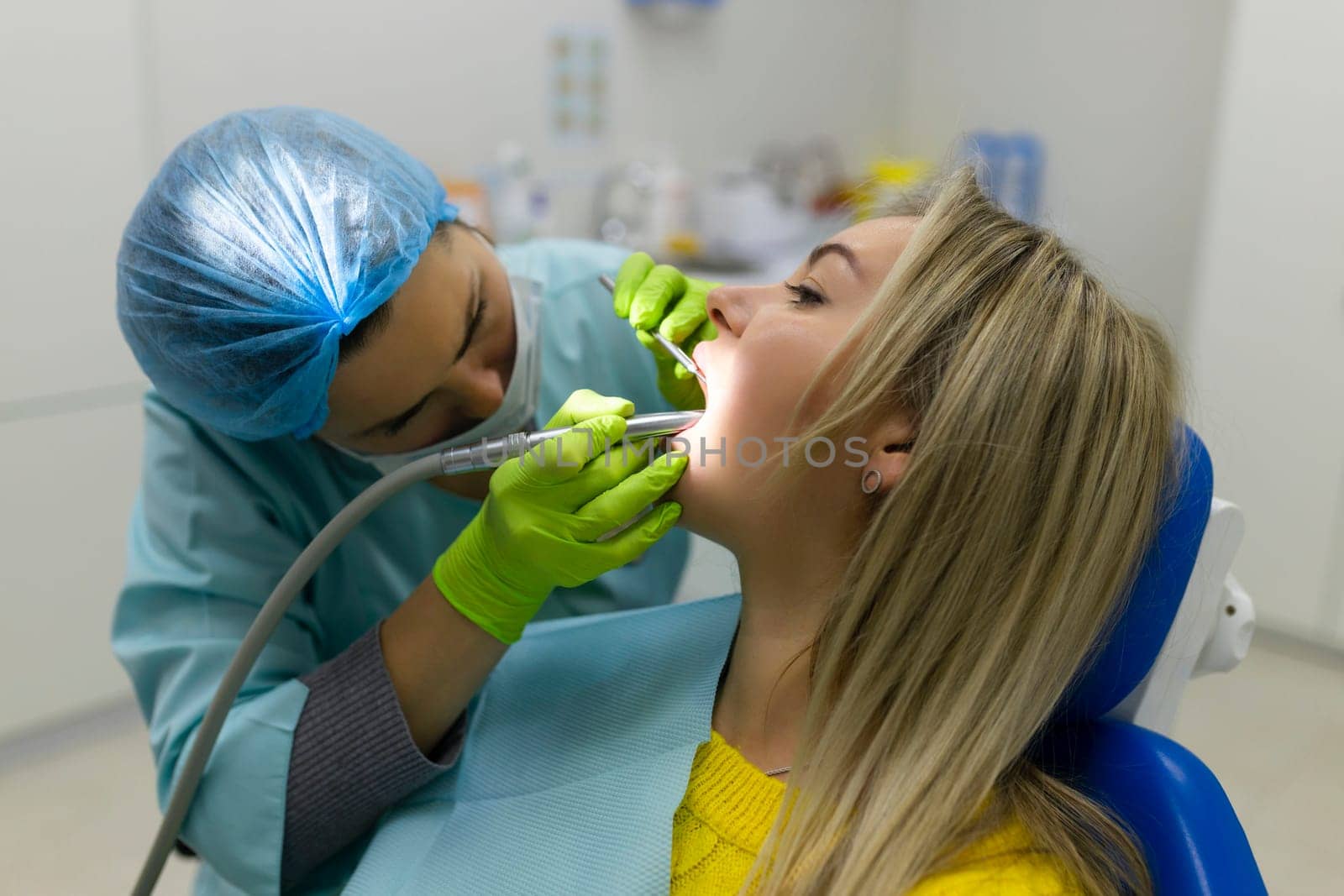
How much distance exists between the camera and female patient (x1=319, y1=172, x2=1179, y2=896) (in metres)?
0.90

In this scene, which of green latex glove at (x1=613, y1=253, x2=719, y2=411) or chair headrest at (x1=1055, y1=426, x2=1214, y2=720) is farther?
green latex glove at (x1=613, y1=253, x2=719, y2=411)

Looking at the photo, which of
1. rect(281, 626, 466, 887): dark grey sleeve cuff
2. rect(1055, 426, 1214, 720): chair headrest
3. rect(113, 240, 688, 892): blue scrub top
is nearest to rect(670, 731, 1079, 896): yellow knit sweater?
rect(1055, 426, 1214, 720): chair headrest

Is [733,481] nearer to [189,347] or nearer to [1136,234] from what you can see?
[189,347]

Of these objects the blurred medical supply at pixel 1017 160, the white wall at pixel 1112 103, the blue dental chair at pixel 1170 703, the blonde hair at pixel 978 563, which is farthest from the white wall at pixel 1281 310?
the blonde hair at pixel 978 563

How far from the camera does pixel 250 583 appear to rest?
1203mm

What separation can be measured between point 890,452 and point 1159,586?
261 millimetres

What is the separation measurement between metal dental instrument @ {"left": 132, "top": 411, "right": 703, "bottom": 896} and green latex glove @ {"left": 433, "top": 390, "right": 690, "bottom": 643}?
0.02 meters

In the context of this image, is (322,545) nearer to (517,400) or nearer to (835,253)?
(517,400)

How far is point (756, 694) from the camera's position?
107 centimetres

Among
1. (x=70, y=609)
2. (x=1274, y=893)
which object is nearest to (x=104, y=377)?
(x=70, y=609)

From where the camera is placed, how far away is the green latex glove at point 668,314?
1.26 m

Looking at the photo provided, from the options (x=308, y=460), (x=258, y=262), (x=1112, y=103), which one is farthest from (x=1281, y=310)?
(x=258, y=262)

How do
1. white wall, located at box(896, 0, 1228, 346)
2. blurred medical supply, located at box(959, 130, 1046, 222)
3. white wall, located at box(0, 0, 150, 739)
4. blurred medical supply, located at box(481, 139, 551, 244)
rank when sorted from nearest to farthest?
white wall, located at box(0, 0, 150, 739)
blurred medical supply, located at box(481, 139, 551, 244)
white wall, located at box(896, 0, 1228, 346)
blurred medical supply, located at box(959, 130, 1046, 222)

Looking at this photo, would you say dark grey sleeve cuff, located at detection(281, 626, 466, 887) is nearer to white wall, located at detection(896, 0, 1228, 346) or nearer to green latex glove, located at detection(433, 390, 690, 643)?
green latex glove, located at detection(433, 390, 690, 643)
